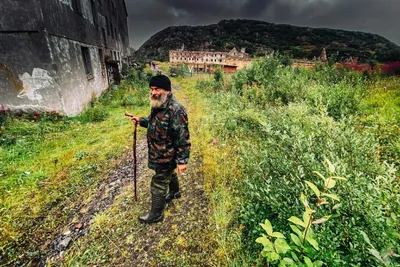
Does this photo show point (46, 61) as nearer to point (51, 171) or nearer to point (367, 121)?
point (51, 171)

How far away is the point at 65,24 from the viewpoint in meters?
8.08

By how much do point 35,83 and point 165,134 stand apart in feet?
23.5

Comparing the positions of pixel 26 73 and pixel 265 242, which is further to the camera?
pixel 26 73

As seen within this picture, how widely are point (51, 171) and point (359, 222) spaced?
5593mm

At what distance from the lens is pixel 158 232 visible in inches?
117

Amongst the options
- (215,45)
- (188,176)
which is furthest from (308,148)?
(215,45)

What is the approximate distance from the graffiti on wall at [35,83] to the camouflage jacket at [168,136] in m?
6.65

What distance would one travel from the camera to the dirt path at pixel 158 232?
8.46 ft

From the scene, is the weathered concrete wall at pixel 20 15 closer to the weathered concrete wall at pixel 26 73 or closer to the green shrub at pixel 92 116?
the weathered concrete wall at pixel 26 73

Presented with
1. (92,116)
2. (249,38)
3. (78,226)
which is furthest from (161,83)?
(249,38)

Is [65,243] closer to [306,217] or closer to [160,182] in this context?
[160,182]

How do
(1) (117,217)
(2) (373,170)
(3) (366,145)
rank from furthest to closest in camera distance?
1. (1) (117,217)
2. (3) (366,145)
3. (2) (373,170)

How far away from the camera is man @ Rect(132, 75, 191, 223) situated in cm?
278

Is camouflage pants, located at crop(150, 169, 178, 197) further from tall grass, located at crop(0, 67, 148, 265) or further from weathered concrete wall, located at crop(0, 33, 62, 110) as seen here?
weathered concrete wall, located at crop(0, 33, 62, 110)
